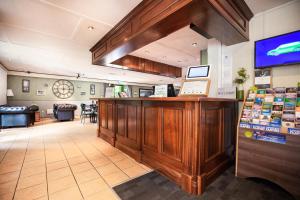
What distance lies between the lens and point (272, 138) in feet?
6.02

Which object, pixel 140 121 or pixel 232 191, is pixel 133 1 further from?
pixel 232 191

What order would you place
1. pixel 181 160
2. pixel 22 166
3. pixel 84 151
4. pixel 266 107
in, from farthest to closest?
pixel 84 151 → pixel 22 166 → pixel 266 107 → pixel 181 160

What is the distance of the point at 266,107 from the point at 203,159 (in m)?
1.19

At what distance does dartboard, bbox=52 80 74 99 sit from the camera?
30.5ft

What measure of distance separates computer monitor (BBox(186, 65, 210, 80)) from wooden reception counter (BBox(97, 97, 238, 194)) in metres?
0.44

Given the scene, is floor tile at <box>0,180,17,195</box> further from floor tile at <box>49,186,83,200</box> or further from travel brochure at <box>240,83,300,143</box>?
travel brochure at <box>240,83,300,143</box>

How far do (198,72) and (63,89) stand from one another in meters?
9.87

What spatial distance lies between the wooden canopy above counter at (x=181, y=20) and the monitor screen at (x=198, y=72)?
0.58m

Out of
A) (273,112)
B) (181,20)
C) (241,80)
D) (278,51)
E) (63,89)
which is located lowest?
(273,112)

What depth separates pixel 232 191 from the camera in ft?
5.81

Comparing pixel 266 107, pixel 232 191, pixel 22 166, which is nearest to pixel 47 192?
pixel 22 166

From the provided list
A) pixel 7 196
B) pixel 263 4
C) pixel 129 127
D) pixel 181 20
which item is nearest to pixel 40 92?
pixel 129 127

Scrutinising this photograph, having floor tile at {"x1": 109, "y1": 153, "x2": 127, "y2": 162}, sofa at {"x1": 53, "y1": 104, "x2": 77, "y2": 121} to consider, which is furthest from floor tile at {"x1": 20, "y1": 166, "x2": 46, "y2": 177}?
sofa at {"x1": 53, "y1": 104, "x2": 77, "y2": 121}

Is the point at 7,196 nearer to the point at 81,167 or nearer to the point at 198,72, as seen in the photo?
the point at 81,167
